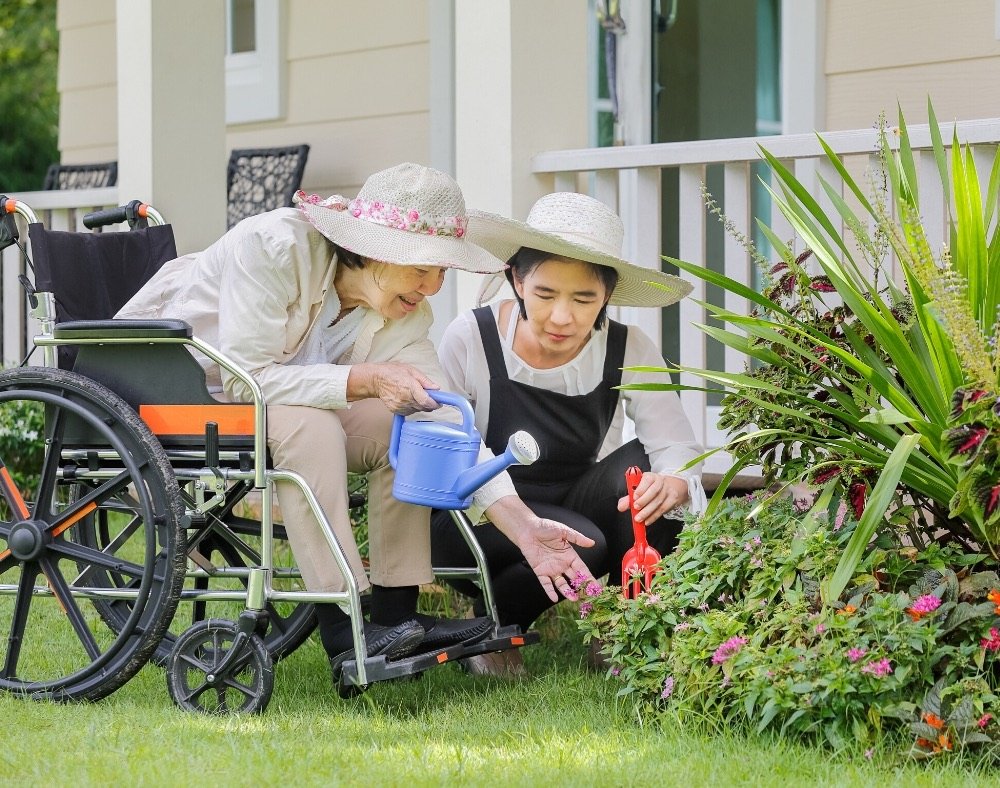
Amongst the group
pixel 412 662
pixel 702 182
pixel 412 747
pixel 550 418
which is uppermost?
pixel 702 182

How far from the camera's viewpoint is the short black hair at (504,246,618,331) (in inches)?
125

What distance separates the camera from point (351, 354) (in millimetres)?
3049

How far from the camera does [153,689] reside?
10.0ft

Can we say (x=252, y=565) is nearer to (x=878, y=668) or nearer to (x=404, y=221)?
(x=404, y=221)

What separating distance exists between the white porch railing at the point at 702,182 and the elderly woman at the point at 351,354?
1.03 m

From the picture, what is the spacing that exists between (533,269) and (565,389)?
11.8 inches

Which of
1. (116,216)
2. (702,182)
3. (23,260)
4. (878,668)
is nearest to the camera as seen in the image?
(878,668)

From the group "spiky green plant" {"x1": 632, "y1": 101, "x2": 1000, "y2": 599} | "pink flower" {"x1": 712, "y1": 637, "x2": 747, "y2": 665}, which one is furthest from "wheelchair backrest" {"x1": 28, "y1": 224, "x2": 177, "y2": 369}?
"pink flower" {"x1": 712, "y1": 637, "x2": 747, "y2": 665}

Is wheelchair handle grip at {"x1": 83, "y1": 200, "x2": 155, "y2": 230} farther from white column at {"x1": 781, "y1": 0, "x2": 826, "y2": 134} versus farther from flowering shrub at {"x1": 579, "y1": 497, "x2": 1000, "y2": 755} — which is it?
white column at {"x1": 781, "y1": 0, "x2": 826, "y2": 134}

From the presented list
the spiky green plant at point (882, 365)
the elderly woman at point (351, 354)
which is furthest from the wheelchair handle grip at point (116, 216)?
the spiky green plant at point (882, 365)

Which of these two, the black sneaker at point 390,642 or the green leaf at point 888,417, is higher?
the green leaf at point 888,417

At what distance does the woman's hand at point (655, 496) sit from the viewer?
9.91ft

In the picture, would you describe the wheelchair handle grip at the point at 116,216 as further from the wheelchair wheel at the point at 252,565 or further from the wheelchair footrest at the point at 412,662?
the wheelchair footrest at the point at 412,662

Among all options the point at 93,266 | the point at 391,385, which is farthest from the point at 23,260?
the point at 391,385
